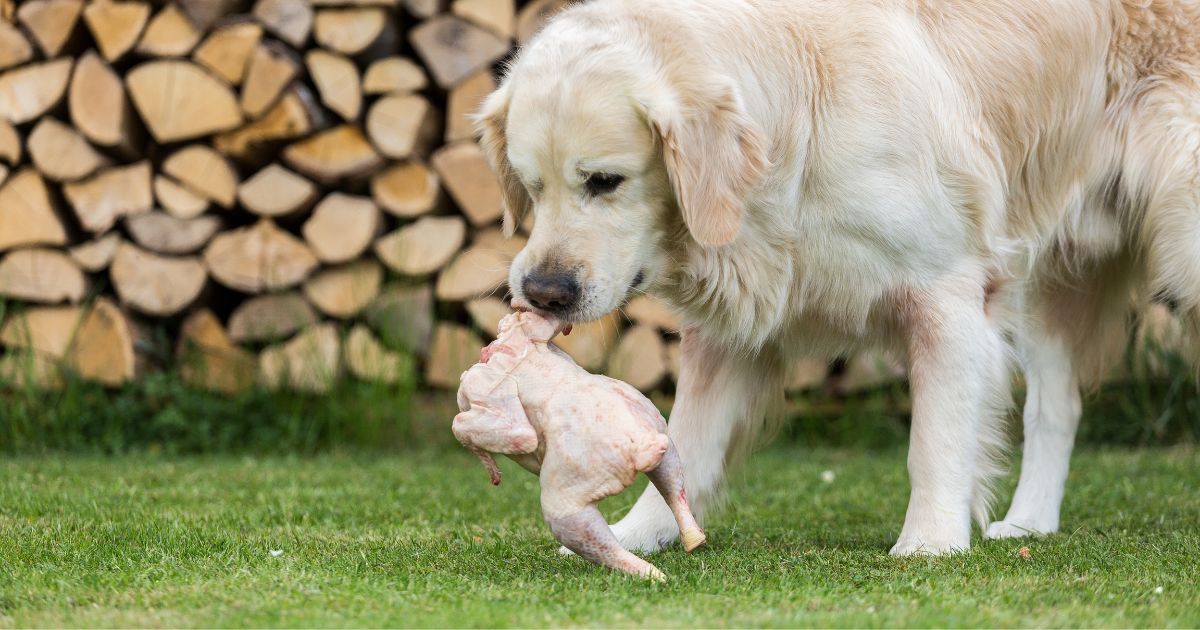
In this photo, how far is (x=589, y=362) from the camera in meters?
5.65

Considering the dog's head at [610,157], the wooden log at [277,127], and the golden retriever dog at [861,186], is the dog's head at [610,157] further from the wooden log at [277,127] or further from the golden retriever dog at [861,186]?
the wooden log at [277,127]

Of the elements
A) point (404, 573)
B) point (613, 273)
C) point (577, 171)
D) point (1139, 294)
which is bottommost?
point (404, 573)

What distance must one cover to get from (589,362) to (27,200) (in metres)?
2.30

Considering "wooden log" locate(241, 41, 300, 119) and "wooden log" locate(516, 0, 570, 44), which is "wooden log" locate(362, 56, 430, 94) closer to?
"wooden log" locate(241, 41, 300, 119)

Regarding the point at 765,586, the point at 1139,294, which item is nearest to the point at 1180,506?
the point at 1139,294

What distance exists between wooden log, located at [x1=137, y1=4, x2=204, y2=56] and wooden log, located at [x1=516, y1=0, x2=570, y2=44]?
1.24m

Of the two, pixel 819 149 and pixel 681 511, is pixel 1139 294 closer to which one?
pixel 819 149

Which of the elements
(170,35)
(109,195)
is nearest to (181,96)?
(170,35)

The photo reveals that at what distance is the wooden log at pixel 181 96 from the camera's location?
5266mm

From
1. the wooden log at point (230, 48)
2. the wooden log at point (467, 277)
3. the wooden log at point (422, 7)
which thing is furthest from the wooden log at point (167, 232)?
the wooden log at point (422, 7)

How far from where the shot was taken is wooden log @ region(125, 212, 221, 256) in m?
5.38

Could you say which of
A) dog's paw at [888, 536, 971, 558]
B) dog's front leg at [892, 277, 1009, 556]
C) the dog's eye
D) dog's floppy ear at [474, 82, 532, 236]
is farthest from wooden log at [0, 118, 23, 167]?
dog's paw at [888, 536, 971, 558]

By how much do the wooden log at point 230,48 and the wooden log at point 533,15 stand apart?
101 cm

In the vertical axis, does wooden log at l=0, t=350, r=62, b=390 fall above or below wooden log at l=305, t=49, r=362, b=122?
below
